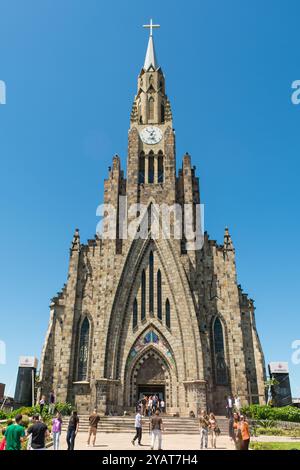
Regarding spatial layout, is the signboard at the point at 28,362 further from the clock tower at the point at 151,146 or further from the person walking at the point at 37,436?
the person walking at the point at 37,436

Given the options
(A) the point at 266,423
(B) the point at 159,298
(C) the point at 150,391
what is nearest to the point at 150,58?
(B) the point at 159,298

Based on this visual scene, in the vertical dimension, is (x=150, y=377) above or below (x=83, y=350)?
below

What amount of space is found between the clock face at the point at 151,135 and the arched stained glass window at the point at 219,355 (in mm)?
21302

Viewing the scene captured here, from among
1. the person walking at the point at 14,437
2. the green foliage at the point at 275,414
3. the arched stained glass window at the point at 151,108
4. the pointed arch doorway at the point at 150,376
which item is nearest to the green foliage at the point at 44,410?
the pointed arch doorway at the point at 150,376

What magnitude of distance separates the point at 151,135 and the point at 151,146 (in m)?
1.62

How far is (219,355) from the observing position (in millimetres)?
35062

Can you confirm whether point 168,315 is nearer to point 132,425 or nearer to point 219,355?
point 219,355

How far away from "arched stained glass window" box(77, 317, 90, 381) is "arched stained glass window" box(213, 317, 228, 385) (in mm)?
11936

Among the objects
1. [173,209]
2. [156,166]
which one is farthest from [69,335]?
[156,166]

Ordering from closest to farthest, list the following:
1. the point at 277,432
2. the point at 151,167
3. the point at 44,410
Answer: the point at 277,432, the point at 44,410, the point at 151,167

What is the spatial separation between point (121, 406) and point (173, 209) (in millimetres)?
19217

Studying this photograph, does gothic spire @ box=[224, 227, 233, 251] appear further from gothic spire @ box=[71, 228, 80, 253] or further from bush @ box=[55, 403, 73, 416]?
bush @ box=[55, 403, 73, 416]
